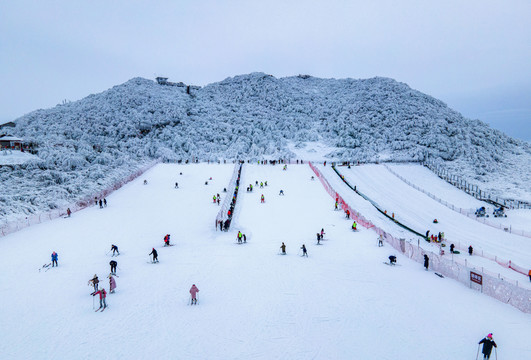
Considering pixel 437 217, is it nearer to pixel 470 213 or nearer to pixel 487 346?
pixel 470 213

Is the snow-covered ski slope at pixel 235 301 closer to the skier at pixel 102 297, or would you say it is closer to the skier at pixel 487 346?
the skier at pixel 102 297

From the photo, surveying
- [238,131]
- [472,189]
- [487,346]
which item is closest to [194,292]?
[487,346]

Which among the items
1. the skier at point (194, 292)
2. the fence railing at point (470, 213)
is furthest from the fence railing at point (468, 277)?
the skier at point (194, 292)

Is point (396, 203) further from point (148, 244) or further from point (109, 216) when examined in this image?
point (109, 216)

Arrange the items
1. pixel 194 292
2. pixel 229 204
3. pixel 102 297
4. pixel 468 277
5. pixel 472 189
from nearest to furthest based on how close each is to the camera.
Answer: pixel 102 297 → pixel 194 292 → pixel 468 277 → pixel 229 204 → pixel 472 189

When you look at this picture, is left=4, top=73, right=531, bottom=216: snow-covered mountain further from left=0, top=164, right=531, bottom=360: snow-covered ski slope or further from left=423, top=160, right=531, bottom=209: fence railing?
left=0, top=164, right=531, bottom=360: snow-covered ski slope

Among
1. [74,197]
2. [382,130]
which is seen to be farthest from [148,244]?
[382,130]
